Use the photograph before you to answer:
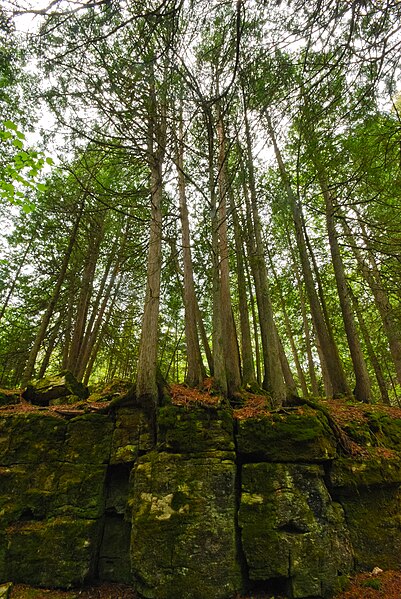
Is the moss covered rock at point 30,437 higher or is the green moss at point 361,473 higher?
the moss covered rock at point 30,437

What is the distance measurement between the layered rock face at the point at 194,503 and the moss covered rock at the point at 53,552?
15 mm

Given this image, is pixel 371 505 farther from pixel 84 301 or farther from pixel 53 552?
pixel 84 301

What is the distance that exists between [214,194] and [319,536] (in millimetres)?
6819

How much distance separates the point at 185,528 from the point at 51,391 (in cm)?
410

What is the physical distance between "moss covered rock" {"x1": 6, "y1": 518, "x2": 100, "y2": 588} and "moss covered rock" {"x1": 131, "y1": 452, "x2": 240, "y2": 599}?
89 centimetres

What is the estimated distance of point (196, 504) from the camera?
4422 millimetres

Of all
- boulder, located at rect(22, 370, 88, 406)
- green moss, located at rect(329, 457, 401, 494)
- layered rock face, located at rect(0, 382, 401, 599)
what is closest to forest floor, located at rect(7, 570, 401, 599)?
layered rock face, located at rect(0, 382, 401, 599)

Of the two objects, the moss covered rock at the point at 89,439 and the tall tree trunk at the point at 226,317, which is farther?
the tall tree trunk at the point at 226,317

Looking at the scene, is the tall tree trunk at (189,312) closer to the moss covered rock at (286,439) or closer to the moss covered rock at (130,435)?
the moss covered rock at (130,435)

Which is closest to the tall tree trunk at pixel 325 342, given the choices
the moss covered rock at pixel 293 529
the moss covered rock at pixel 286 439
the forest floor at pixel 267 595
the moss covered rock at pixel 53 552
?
the moss covered rock at pixel 286 439

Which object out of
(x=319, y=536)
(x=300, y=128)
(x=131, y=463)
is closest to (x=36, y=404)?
(x=131, y=463)

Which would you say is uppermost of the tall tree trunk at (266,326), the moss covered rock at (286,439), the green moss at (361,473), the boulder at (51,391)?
the tall tree trunk at (266,326)

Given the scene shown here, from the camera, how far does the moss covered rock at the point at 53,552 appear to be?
4.42 metres

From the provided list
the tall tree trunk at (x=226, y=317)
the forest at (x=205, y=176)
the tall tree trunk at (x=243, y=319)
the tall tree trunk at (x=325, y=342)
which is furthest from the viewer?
the tall tree trunk at (x=243, y=319)
